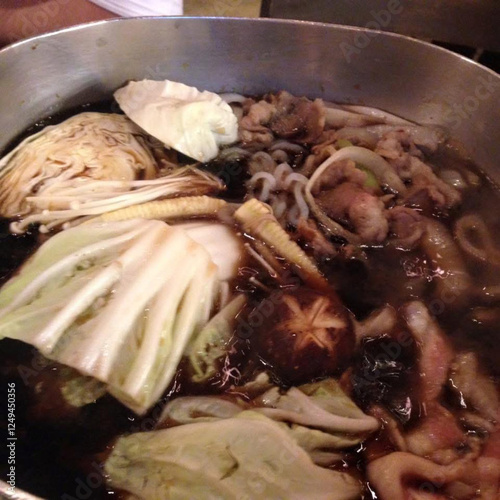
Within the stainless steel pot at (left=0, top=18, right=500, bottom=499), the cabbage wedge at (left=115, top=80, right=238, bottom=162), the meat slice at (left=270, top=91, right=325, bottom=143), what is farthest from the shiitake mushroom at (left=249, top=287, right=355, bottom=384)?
the stainless steel pot at (left=0, top=18, right=500, bottom=499)

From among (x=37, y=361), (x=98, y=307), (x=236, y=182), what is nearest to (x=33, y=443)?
(x=37, y=361)

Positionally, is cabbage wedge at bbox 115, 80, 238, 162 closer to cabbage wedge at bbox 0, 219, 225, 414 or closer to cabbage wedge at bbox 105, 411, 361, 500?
cabbage wedge at bbox 0, 219, 225, 414

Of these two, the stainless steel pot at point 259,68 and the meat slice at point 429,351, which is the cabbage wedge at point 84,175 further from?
the meat slice at point 429,351

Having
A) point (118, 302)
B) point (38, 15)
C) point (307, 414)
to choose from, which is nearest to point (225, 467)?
point (307, 414)

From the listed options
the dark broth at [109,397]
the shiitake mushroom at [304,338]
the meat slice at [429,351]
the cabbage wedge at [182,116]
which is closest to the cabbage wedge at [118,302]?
the dark broth at [109,397]

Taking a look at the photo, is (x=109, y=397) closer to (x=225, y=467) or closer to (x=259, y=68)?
(x=225, y=467)

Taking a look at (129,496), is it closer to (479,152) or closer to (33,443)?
(33,443)
